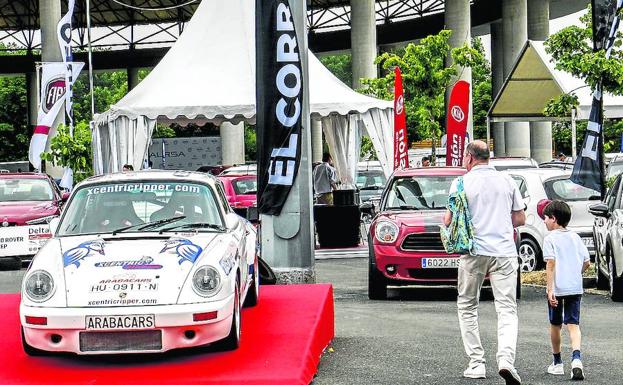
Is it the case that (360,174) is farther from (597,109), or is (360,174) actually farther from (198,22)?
(597,109)

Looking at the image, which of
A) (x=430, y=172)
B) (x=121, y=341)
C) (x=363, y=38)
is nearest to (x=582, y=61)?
(x=430, y=172)

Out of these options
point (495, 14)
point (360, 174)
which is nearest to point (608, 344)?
point (360, 174)

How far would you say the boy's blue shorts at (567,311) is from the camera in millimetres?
8867

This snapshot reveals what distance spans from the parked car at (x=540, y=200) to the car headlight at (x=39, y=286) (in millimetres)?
11030

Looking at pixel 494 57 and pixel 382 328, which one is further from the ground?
pixel 494 57

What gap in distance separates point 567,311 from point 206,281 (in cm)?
278

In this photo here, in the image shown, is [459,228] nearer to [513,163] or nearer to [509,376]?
[509,376]

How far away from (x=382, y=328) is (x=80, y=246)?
12.5 feet

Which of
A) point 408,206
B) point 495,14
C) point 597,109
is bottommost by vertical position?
point 408,206

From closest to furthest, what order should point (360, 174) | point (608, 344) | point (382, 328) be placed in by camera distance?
point (608, 344) → point (382, 328) → point (360, 174)

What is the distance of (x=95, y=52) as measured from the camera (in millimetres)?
83062

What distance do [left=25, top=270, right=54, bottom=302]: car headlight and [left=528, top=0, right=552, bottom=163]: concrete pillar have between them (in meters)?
50.1

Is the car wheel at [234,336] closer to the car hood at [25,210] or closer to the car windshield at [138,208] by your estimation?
the car windshield at [138,208]

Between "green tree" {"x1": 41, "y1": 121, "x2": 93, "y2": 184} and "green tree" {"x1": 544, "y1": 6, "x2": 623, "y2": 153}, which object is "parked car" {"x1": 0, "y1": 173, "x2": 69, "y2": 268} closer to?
"green tree" {"x1": 544, "y1": 6, "x2": 623, "y2": 153}
